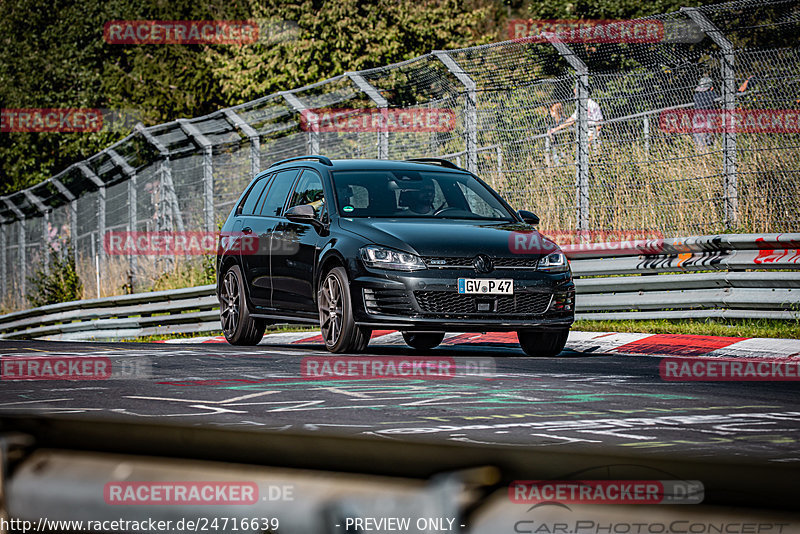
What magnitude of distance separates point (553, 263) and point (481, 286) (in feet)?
2.85

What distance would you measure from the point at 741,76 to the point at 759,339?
3.93m

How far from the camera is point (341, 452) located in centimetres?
232

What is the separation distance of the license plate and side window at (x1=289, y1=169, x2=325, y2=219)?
76.6 inches

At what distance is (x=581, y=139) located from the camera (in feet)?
48.9

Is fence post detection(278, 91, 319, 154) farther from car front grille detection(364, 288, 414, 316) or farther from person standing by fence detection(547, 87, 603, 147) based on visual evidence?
car front grille detection(364, 288, 414, 316)

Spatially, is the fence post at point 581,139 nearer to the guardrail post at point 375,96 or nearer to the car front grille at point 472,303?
the guardrail post at point 375,96

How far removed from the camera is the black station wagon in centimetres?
978

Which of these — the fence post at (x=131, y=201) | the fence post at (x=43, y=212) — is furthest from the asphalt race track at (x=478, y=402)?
the fence post at (x=43, y=212)

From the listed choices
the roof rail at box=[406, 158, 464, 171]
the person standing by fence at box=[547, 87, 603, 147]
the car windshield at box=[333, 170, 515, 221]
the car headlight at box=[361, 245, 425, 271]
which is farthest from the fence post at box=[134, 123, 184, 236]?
the car headlight at box=[361, 245, 425, 271]

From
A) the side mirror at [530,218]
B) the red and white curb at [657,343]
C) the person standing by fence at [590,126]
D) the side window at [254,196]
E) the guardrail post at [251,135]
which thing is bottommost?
the red and white curb at [657,343]

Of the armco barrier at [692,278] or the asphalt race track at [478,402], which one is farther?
the armco barrier at [692,278]

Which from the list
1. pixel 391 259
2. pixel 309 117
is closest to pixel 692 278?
pixel 391 259

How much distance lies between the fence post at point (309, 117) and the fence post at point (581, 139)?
14.4 ft

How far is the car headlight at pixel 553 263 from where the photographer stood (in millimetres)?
10234
